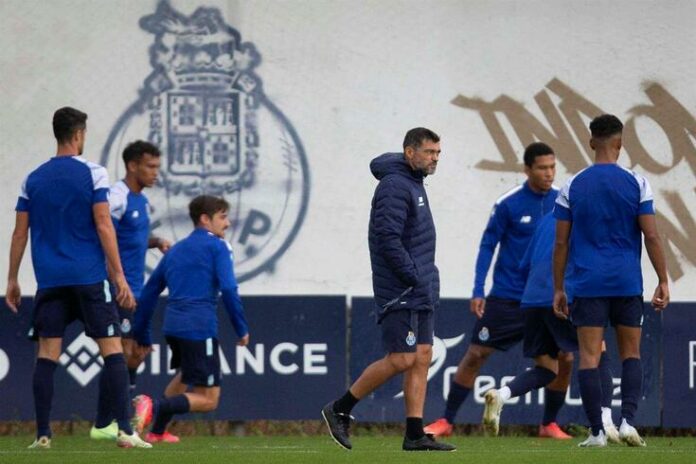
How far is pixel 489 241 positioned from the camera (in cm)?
1442

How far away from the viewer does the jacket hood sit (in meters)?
11.6

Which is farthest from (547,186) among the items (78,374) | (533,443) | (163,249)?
(78,374)

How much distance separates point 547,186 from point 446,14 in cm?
271

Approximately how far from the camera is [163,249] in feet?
46.6

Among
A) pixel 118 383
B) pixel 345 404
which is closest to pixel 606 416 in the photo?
pixel 345 404

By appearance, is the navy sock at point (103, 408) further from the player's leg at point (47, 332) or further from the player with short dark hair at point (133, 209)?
the player's leg at point (47, 332)

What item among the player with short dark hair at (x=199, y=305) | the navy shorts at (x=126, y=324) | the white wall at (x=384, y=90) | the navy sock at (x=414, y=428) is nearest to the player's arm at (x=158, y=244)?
the navy shorts at (x=126, y=324)

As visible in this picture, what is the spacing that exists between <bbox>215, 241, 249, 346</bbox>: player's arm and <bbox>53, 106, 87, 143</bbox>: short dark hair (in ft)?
5.71

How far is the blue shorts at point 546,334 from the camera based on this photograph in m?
13.5

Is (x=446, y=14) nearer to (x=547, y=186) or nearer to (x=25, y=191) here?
(x=547, y=186)

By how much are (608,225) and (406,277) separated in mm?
1523

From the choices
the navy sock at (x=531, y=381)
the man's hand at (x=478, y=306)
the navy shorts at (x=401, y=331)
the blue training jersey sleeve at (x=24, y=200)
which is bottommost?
the navy sock at (x=531, y=381)

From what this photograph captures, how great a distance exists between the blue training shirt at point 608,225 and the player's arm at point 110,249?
2869 millimetres

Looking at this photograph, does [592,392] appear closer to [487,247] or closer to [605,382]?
[605,382]
